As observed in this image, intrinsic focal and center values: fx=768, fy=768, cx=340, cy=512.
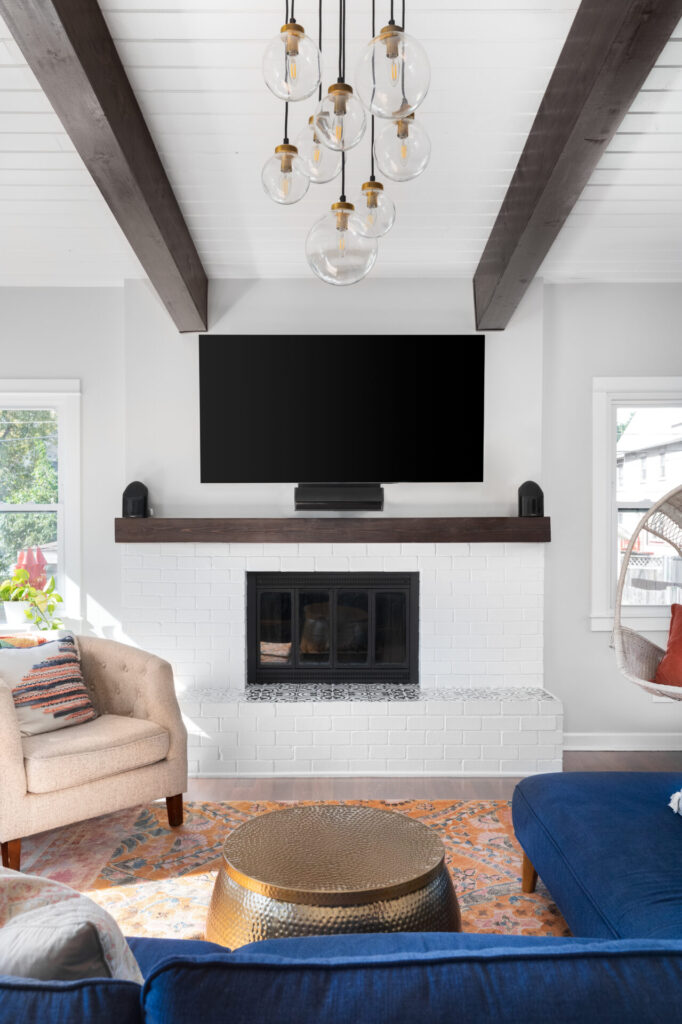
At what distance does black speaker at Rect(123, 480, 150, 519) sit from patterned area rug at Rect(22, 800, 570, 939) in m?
1.51

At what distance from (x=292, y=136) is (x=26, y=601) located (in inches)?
106

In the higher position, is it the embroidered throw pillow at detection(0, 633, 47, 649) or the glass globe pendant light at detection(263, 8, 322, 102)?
the glass globe pendant light at detection(263, 8, 322, 102)

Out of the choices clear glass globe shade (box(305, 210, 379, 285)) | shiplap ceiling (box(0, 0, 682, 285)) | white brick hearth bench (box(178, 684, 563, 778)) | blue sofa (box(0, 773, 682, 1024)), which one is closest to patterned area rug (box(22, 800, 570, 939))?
white brick hearth bench (box(178, 684, 563, 778))

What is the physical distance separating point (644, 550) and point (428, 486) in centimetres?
129

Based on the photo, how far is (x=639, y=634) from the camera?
330 centimetres

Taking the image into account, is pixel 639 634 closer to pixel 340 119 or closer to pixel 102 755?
pixel 102 755

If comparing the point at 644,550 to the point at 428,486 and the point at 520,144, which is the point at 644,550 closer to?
the point at 428,486

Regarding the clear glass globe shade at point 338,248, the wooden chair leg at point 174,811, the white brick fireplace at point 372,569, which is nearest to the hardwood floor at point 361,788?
the wooden chair leg at point 174,811

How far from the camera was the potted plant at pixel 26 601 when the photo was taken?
13.5ft

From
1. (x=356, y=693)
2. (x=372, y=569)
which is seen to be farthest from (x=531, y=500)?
(x=356, y=693)

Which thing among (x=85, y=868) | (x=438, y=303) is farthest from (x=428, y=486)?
(x=85, y=868)

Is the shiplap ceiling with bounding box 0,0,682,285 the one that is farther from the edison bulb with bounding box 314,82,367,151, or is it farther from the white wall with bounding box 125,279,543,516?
the edison bulb with bounding box 314,82,367,151

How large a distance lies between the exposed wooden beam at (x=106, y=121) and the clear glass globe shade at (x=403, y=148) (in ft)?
3.38

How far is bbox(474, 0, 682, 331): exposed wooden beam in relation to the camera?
2.10 meters
